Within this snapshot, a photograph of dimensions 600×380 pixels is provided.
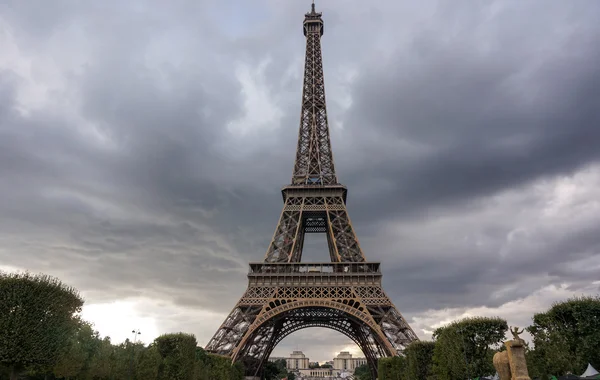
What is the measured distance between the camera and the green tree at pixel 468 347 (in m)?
29.4

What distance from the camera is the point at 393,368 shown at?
1513 inches

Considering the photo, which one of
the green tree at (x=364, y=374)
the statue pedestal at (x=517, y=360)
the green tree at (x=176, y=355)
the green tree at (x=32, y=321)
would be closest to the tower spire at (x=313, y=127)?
the green tree at (x=176, y=355)

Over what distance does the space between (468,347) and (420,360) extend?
5.56 m

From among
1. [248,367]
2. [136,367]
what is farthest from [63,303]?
[248,367]

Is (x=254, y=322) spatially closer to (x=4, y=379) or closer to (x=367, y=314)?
(x=367, y=314)

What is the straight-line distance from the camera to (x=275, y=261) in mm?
45719

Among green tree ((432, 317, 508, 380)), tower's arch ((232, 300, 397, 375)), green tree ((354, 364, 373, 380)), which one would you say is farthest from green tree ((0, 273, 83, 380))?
green tree ((354, 364, 373, 380))

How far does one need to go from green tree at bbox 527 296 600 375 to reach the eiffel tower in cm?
1264

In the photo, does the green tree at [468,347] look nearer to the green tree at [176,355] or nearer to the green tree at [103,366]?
the green tree at [176,355]

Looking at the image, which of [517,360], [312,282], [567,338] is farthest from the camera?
[312,282]

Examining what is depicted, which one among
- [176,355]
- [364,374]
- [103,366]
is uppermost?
[176,355]

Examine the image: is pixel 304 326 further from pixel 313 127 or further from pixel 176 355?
pixel 313 127

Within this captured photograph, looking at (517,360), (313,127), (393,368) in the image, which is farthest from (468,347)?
(313,127)

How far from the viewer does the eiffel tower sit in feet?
133
